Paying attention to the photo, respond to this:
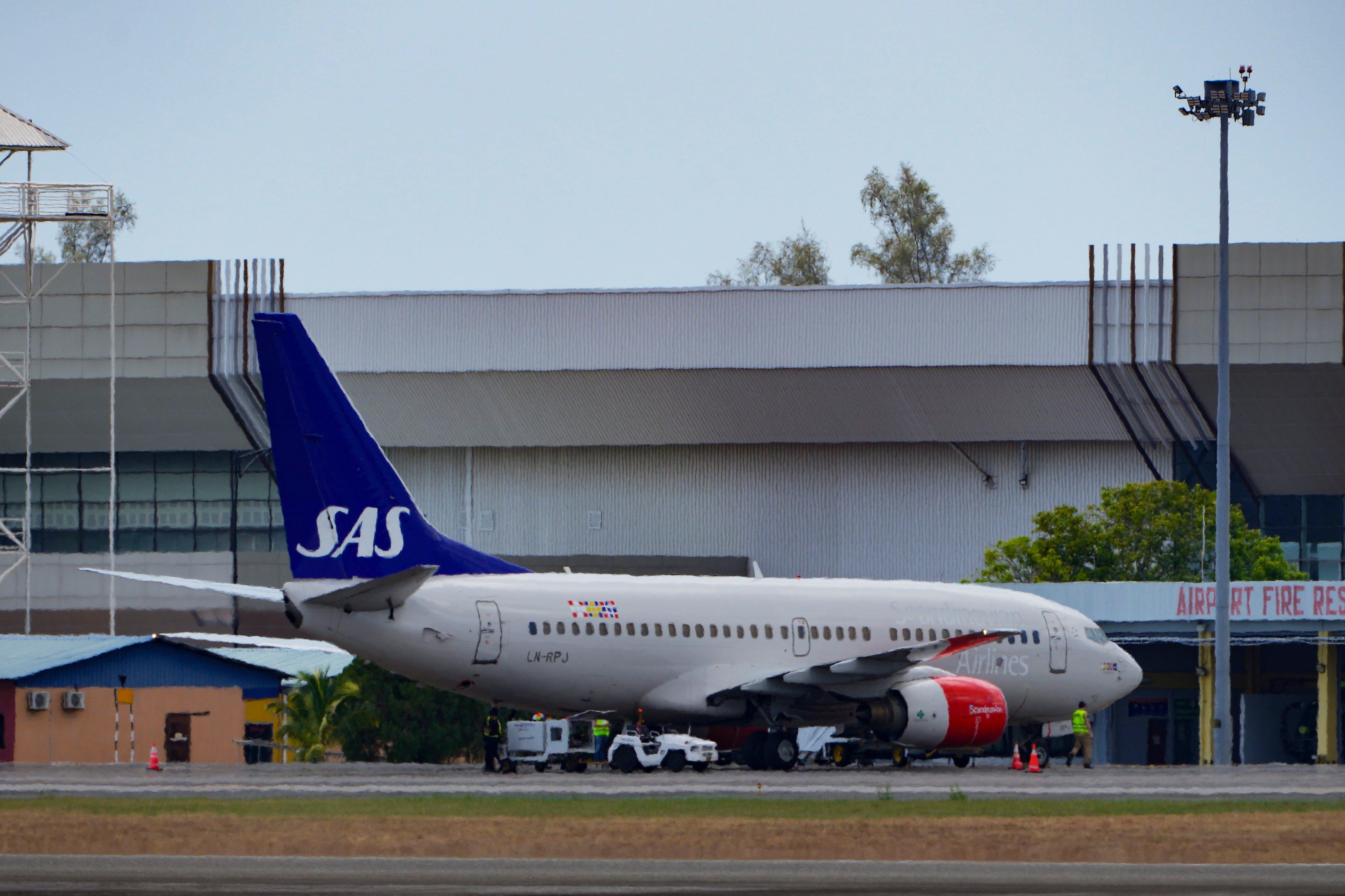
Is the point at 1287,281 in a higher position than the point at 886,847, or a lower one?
higher

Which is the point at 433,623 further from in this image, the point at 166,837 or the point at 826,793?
the point at 166,837

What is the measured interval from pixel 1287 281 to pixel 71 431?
4580cm

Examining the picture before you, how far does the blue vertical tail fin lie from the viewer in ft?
101

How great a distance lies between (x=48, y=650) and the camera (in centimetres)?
4559

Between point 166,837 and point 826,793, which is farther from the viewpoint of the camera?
point 826,793

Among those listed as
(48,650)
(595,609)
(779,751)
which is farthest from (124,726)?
(779,751)

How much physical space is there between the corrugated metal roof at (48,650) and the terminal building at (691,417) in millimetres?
16345

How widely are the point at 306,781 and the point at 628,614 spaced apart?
6567 millimetres

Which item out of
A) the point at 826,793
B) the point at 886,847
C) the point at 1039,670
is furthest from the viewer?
the point at 1039,670

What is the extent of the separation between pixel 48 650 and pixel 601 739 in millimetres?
16869

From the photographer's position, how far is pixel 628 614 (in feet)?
109

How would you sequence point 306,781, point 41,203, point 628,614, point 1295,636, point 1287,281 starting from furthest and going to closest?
point 1287,281
point 41,203
point 1295,636
point 628,614
point 306,781

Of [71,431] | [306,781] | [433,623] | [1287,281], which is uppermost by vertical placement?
[1287,281]

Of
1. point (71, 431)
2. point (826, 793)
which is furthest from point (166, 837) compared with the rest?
point (71, 431)
